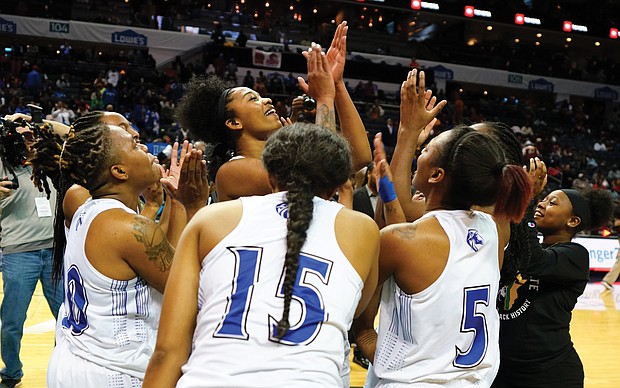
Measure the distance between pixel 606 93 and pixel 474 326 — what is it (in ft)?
89.1

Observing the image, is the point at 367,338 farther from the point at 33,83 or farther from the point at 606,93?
the point at 606,93

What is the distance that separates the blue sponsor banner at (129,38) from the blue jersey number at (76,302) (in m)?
19.7

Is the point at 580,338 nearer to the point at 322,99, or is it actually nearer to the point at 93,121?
the point at 322,99

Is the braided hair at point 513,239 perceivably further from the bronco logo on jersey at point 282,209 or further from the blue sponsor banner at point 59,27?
the blue sponsor banner at point 59,27

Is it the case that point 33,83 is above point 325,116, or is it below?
below

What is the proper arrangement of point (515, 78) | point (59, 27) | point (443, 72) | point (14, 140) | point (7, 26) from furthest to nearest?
point (515, 78) < point (443, 72) < point (59, 27) < point (7, 26) < point (14, 140)

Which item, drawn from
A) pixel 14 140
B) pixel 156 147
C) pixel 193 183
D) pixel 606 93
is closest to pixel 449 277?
pixel 193 183

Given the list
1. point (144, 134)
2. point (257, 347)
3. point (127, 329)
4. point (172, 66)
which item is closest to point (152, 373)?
point (257, 347)

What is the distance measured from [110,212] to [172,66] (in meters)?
18.8

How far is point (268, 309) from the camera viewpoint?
1.54 meters

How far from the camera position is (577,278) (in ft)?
9.26

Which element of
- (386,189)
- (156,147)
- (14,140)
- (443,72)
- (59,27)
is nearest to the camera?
(386,189)

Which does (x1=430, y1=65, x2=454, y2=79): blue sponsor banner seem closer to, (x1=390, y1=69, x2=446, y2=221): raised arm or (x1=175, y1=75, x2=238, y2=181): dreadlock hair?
(x1=175, y1=75, x2=238, y2=181): dreadlock hair

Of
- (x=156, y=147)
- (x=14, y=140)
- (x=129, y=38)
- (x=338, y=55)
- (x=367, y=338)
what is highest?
(x=338, y=55)
